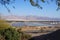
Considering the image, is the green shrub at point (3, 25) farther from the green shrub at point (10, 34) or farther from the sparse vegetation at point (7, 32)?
the green shrub at point (10, 34)

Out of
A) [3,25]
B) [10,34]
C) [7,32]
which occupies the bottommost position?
[10,34]

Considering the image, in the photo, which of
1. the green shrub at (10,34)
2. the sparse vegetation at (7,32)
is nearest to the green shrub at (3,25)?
the sparse vegetation at (7,32)

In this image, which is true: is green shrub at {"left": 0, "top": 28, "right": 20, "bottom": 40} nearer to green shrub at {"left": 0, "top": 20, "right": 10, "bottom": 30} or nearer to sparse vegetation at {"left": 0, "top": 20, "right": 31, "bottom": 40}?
sparse vegetation at {"left": 0, "top": 20, "right": 31, "bottom": 40}

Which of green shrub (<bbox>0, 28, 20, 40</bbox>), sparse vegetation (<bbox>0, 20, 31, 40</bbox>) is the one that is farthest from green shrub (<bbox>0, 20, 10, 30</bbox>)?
green shrub (<bbox>0, 28, 20, 40</bbox>)

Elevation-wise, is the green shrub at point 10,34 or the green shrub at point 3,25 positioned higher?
the green shrub at point 3,25

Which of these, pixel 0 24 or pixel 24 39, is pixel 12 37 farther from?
pixel 24 39

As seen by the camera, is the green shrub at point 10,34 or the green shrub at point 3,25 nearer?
the green shrub at point 10,34

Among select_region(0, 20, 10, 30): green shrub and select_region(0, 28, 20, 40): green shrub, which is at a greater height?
select_region(0, 20, 10, 30): green shrub

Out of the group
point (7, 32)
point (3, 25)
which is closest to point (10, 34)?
point (7, 32)

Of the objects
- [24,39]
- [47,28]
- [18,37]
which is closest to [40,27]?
[47,28]

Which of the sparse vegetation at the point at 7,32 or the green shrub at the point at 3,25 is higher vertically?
the green shrub at the point at 3,25

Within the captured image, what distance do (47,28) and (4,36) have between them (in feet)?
20.5

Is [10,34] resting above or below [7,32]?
below

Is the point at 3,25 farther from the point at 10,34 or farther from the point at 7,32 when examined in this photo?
the point at 10,34
